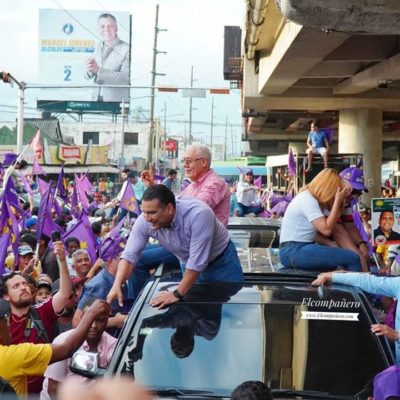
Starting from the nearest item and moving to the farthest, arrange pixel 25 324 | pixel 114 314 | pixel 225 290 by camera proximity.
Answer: pixel 225 290
pixel 25 324
pixel 114 314

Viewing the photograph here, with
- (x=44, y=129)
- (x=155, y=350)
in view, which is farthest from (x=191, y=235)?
(x=44, y=129)

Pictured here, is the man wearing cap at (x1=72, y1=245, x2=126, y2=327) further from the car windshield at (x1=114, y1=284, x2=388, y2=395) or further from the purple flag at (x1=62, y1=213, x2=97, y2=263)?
the purple flag at (x1=62, y1=213, x2=97, y2=263)

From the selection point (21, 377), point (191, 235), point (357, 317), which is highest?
point (191, 235)

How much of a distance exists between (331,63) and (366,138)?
5795 millimetres

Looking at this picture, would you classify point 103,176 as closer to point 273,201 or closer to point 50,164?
point 50,164

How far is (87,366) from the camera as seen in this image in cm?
439

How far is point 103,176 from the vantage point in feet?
228

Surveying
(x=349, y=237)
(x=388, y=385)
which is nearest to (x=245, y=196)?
(x=349, y=237)

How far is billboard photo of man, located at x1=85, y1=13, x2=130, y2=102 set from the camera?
86.6m

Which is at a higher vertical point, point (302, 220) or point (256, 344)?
point (302, 220)

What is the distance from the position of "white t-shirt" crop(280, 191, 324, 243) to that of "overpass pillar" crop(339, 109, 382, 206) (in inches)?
723

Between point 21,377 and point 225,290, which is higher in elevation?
point 225,290

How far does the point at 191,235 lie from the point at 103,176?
64.8 m

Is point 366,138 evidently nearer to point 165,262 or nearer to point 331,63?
point 331,63
